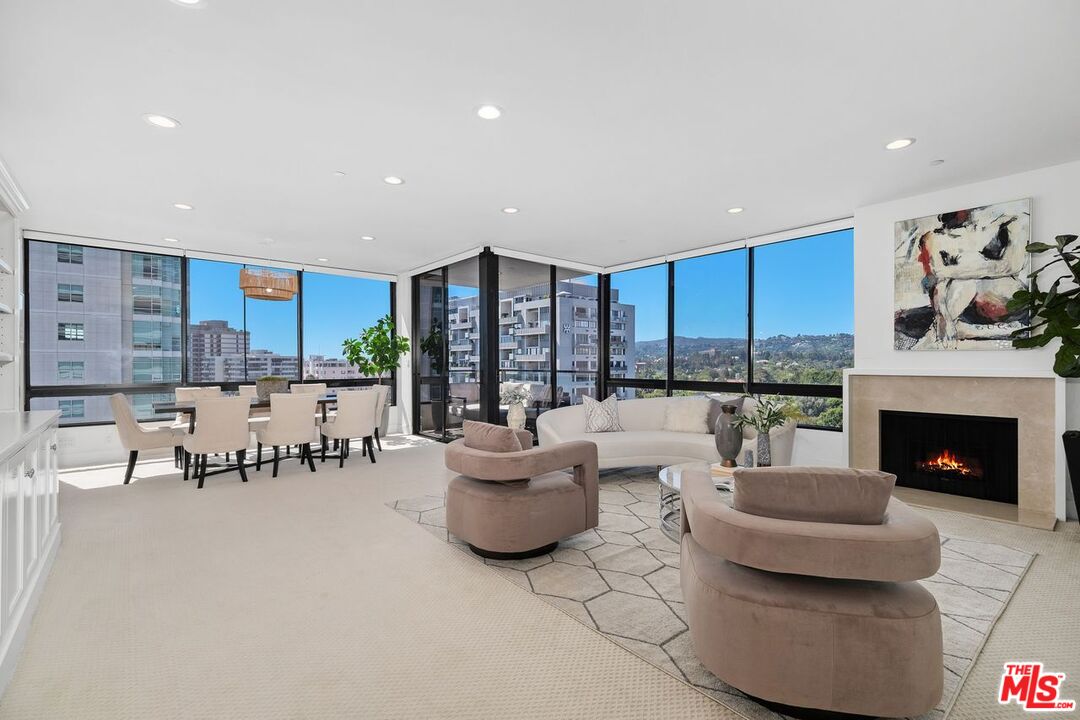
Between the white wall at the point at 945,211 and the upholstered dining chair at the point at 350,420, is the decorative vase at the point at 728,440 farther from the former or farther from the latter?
the upholstered dining chair at the point at 350,420

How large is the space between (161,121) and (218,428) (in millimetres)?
2917

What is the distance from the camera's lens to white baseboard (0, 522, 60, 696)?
1.95 m

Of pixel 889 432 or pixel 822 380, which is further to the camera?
pixel 822 380

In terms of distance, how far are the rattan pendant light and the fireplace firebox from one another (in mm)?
6780

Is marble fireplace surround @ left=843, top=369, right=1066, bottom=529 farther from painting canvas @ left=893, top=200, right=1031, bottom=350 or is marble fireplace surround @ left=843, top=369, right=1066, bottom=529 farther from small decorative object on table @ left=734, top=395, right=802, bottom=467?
small decorative object on table @ left=734, top=395, right=802, bottom=467

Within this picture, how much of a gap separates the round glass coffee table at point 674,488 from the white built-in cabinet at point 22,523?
3078mm

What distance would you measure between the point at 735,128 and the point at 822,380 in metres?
3.48

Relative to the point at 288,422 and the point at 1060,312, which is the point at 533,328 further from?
the point at 1060,312

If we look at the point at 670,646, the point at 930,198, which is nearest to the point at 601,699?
the point at 670,646

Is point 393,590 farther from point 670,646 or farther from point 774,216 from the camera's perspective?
point 774,216

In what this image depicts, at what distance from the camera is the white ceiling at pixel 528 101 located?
2.25m

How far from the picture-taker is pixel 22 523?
2361mm

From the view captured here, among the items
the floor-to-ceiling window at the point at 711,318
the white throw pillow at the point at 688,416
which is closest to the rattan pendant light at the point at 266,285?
the white throw pillow at the point at 688,416

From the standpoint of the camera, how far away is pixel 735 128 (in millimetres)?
3266
